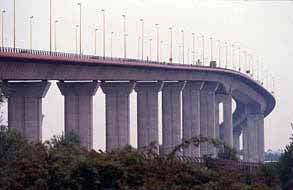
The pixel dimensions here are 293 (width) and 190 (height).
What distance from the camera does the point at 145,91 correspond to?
96.1m

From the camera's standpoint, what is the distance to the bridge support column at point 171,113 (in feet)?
334

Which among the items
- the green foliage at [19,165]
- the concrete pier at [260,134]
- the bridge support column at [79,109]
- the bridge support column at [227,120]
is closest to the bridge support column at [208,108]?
the bridge support column at [227,120]

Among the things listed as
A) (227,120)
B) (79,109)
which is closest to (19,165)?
(79,109)

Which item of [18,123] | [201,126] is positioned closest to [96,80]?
[18,123]

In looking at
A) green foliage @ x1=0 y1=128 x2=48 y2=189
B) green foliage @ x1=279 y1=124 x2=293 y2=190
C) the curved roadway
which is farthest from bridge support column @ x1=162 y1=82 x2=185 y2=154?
green foliage @ x1=0 y1=128 x2=48 y2=189

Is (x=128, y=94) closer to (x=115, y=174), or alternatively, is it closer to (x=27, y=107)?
(x=27, y=107)

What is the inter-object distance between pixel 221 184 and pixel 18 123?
45501mm

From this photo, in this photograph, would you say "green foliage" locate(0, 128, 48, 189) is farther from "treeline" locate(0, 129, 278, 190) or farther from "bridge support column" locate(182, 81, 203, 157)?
"bridge support column" locate(182, 81, 203, 157)

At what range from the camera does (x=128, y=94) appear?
8844cm

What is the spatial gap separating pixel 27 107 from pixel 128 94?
18.1m

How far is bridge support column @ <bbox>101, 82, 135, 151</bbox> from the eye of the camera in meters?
87.1

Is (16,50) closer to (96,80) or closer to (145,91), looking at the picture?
(96,80)

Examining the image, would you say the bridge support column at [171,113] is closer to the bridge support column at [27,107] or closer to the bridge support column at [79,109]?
the bridge support column at [79,109]

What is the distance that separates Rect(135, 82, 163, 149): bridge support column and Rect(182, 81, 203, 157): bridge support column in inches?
448
